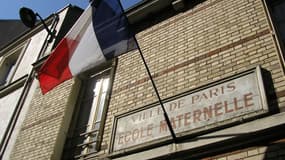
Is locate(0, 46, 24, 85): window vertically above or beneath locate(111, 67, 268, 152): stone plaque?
above

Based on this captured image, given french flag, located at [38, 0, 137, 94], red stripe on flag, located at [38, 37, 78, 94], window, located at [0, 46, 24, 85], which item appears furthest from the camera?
window, located at [0, 46, 24, 85]

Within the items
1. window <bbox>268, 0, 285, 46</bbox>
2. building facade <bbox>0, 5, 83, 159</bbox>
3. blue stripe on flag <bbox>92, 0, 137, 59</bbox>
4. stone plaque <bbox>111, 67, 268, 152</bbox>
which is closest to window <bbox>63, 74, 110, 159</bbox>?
stone plaque <bbox>111, 67, 268, 152</bbox>

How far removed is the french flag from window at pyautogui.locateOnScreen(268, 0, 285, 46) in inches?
91.8

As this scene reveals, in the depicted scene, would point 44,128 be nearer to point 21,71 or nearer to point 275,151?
point 21,71

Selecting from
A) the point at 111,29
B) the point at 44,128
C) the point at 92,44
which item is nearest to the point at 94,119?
the point at 44,128

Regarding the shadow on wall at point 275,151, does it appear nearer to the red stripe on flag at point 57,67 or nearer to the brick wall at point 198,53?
the brick wall at point 198,53

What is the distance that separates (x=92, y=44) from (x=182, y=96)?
1.71m

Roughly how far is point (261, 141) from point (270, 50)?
4.96 feet

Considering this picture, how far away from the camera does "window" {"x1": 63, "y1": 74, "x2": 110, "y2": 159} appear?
6.45 m

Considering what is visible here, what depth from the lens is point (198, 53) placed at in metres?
5.92

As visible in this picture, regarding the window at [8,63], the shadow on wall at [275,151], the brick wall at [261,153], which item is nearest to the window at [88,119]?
the brick wall at [261,153]

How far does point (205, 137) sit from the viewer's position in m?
4.55

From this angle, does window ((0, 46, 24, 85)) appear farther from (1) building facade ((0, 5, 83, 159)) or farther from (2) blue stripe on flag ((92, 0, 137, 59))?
(2) blue stripe on flag ((92, 0, 137, 59))

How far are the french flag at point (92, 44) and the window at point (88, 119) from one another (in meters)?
1.22
